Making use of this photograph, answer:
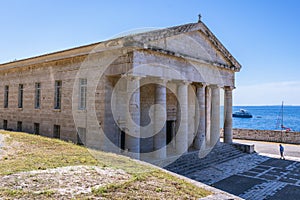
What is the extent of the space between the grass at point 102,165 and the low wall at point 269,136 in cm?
2422

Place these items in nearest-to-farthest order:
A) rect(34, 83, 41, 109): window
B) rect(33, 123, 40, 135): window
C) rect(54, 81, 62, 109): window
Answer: rect(54, 81, 62, 109): window → rect(33, 123, 40, 135): window → rect(34, 83, 41, 109): window

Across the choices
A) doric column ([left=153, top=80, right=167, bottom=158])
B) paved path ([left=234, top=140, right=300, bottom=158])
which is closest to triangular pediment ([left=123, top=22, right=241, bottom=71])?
doric column ([left=153, top=80, right=167, bottom=158])

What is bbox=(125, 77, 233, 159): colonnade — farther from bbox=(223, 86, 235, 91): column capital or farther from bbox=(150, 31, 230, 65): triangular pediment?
bbox=(150, 31, 230, 65): triangular pediment

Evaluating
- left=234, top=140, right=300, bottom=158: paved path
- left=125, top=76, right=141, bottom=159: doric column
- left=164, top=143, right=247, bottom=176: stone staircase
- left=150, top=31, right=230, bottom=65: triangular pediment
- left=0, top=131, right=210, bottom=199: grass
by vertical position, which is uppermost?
left=150, top=31, right=230, bottom=65: triangular pediment

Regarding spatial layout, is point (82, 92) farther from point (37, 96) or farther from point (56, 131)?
point (37, 96)

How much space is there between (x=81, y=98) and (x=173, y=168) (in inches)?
297

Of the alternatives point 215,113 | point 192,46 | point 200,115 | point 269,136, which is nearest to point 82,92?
point 192,46

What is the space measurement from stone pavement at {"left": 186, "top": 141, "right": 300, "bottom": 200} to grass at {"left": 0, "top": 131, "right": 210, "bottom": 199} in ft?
18.6

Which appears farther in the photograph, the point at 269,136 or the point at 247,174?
the point at 269,136

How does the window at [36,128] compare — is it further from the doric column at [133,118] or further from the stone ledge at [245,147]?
the stone ledge at [245,147]

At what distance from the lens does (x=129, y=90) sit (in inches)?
560

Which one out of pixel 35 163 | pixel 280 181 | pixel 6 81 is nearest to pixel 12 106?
pixel 6 81

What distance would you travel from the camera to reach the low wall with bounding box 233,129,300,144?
1109 inches

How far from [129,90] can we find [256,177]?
9.16 meters
